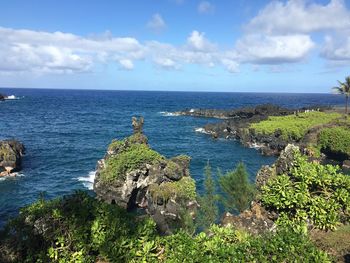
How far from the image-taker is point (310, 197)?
658 inches

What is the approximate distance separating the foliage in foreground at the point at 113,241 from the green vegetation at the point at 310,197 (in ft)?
11.7

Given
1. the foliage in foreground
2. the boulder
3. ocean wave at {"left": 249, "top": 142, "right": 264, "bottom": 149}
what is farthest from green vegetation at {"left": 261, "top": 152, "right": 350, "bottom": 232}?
ocean wave at {"left": 249, "top": 142, "right": 264, "bottom": 149}

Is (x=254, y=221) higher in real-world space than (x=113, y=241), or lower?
lower

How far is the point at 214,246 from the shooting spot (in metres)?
12.6

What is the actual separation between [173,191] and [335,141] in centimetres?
4293

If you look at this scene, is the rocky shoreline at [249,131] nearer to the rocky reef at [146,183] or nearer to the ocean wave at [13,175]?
the rocky reef at [146,183]

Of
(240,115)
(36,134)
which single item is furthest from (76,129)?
(240,115)

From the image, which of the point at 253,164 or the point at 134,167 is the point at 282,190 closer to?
the point at 134,167

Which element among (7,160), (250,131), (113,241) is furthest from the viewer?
(250,131)

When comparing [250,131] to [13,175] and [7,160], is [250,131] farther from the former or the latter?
[7,160]

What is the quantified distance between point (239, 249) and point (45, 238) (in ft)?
23.0

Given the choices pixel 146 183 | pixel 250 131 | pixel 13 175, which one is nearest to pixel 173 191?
pixel 146 183

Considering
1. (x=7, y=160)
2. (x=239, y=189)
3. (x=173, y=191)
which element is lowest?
(x=7, y=160)

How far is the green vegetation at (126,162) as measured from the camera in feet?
150
